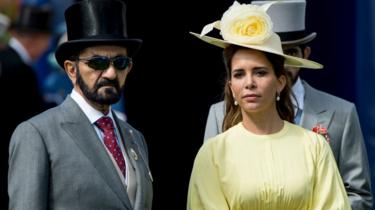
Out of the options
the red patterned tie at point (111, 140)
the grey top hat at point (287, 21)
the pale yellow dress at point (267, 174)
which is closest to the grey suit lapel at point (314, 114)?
the grey top hat at point (287, 21)

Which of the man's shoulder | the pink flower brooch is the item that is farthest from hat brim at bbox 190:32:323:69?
the man's shoulder

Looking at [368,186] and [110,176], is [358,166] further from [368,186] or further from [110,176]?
[110,176]

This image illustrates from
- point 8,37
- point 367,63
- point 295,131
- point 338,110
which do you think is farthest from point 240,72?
point 367,63

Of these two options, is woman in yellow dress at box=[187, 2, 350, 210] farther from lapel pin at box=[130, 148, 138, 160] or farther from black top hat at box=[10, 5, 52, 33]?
black top hat at box=[10, 5, 52, 33]

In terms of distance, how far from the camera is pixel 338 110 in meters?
6.13

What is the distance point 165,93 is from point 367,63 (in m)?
1.47

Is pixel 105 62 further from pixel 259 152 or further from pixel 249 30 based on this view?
pixel 259 152

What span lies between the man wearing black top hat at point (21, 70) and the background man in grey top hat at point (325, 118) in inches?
60.7

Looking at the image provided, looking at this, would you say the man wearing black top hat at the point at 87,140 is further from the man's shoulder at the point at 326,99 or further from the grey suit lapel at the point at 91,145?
the man's shoulder at the point at 326,99

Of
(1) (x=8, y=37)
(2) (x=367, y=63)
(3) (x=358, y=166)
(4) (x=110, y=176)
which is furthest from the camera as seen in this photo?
(2) (x=367, y=63)

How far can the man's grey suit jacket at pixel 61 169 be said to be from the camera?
4852 mm

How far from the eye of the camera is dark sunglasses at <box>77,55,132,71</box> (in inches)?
201

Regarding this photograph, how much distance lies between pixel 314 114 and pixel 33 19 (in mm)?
2057

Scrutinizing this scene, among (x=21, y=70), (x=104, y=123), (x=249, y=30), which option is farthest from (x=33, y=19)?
(x=249, y=30)
